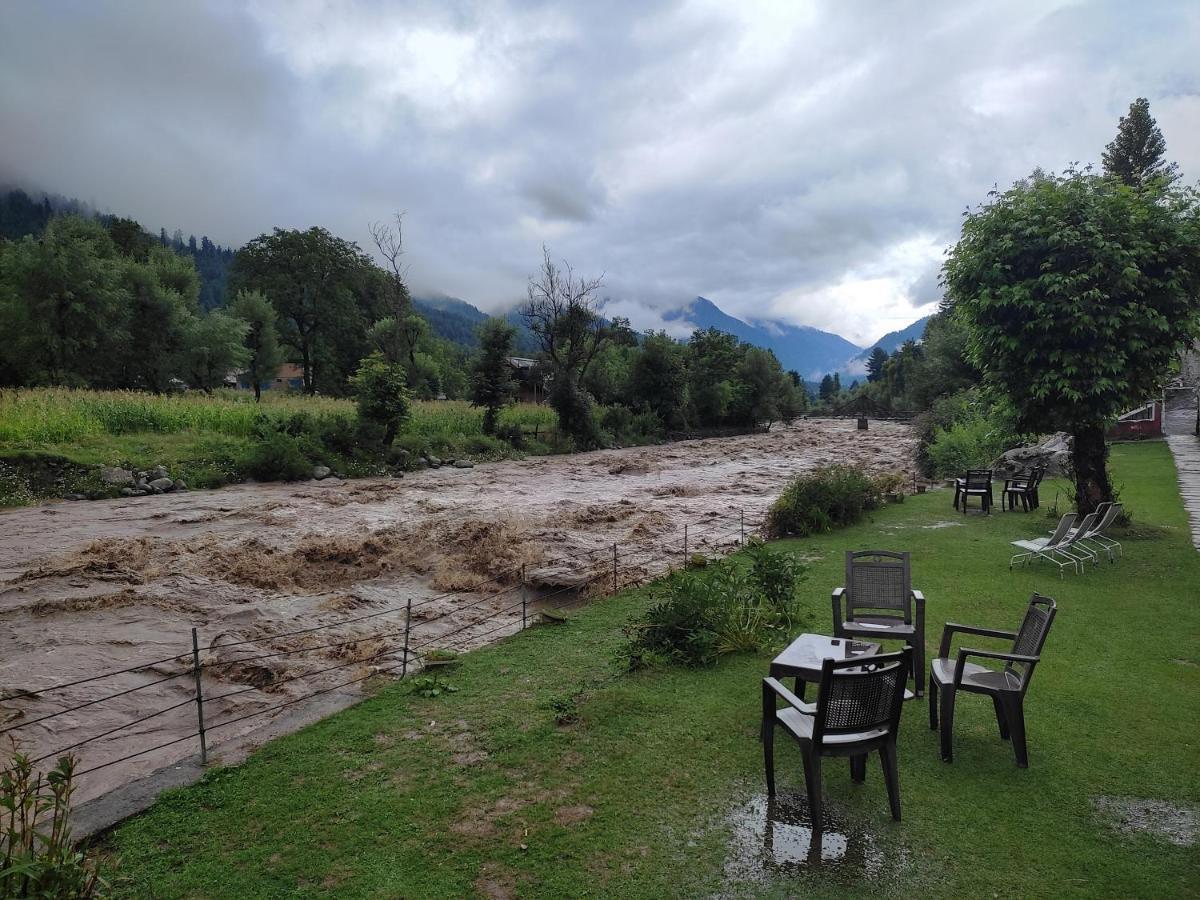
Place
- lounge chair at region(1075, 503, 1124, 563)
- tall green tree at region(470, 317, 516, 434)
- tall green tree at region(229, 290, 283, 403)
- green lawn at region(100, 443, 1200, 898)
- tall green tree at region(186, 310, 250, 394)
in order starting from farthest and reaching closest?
tall green tree at region(229, 290, 283, 403) → tall green tree at region(186, 310, 250, 394) → tall green tree at region(470, 317, 516, 434) → lounge chair at region(1075, 503, 1124, 563) → green lawn at region(100, 443, 1200, 898)

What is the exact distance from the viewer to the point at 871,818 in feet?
13.0

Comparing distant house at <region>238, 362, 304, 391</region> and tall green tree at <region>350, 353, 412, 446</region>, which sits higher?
distant house at <region>238, 362, 304, 391</region>

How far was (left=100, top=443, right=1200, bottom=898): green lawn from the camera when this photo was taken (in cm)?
347

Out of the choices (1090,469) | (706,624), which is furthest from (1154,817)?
(1090,469)

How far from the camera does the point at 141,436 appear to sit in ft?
71.0

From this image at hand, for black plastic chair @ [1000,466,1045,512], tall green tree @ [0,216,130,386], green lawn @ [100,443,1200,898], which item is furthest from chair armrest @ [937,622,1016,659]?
tall green tree @ [0,216,130,386]

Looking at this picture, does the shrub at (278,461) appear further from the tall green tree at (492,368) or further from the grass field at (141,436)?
the tall green tree at (492,368)

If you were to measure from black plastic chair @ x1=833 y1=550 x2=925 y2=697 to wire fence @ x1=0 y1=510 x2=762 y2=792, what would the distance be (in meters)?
3.72

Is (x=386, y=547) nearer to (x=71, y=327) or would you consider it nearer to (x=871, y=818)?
(x=871, y=818)

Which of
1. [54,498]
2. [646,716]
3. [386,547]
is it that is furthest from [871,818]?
[54,498]

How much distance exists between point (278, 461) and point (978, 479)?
20.6m

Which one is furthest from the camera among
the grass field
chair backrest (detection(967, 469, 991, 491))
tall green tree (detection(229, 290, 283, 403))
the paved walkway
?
tall green tree (detection(229, 290, 283, 403))

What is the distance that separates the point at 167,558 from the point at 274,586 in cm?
→ 279

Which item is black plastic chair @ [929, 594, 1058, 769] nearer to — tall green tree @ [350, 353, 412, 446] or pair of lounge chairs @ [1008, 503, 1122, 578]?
pair of lounge chairs @ [1008, 503, 1122, 578]
